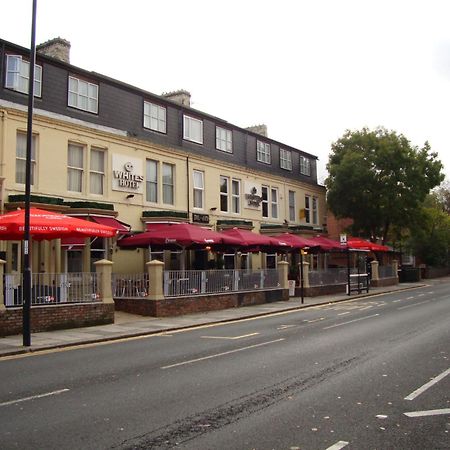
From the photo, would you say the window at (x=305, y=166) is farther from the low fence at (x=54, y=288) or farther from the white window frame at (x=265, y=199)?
the low fence at (x=54, y=288)

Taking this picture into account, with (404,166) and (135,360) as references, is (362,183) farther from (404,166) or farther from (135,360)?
(135,360)

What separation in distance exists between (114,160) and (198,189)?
5849 mm

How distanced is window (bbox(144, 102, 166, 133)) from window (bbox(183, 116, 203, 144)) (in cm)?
152

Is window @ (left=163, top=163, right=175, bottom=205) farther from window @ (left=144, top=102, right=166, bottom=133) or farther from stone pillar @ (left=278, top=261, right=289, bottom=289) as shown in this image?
stone pillar @ (left=278, top=261, right=289, bottom=289)

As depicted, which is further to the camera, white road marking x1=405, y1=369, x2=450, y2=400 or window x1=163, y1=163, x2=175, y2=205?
window x1=163, y1=163, x2=175, y2=205

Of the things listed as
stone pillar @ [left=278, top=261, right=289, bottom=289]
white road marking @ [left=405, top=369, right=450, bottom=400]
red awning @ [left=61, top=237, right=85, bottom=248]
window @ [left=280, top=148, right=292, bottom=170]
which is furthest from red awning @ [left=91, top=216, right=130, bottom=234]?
window @ [left=280, top=148, right=292, bottom=170]

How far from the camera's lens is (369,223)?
129 ft

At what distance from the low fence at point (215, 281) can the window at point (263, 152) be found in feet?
31.4

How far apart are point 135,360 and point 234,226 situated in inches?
744

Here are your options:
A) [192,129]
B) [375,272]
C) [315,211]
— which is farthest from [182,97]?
[375,272]

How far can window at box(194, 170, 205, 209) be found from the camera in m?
27.4

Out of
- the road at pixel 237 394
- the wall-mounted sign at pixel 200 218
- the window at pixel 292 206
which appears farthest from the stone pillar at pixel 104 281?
the window at pixel 292 206

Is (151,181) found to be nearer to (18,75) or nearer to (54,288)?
(18,75)

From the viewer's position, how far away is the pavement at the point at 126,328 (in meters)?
12.4
